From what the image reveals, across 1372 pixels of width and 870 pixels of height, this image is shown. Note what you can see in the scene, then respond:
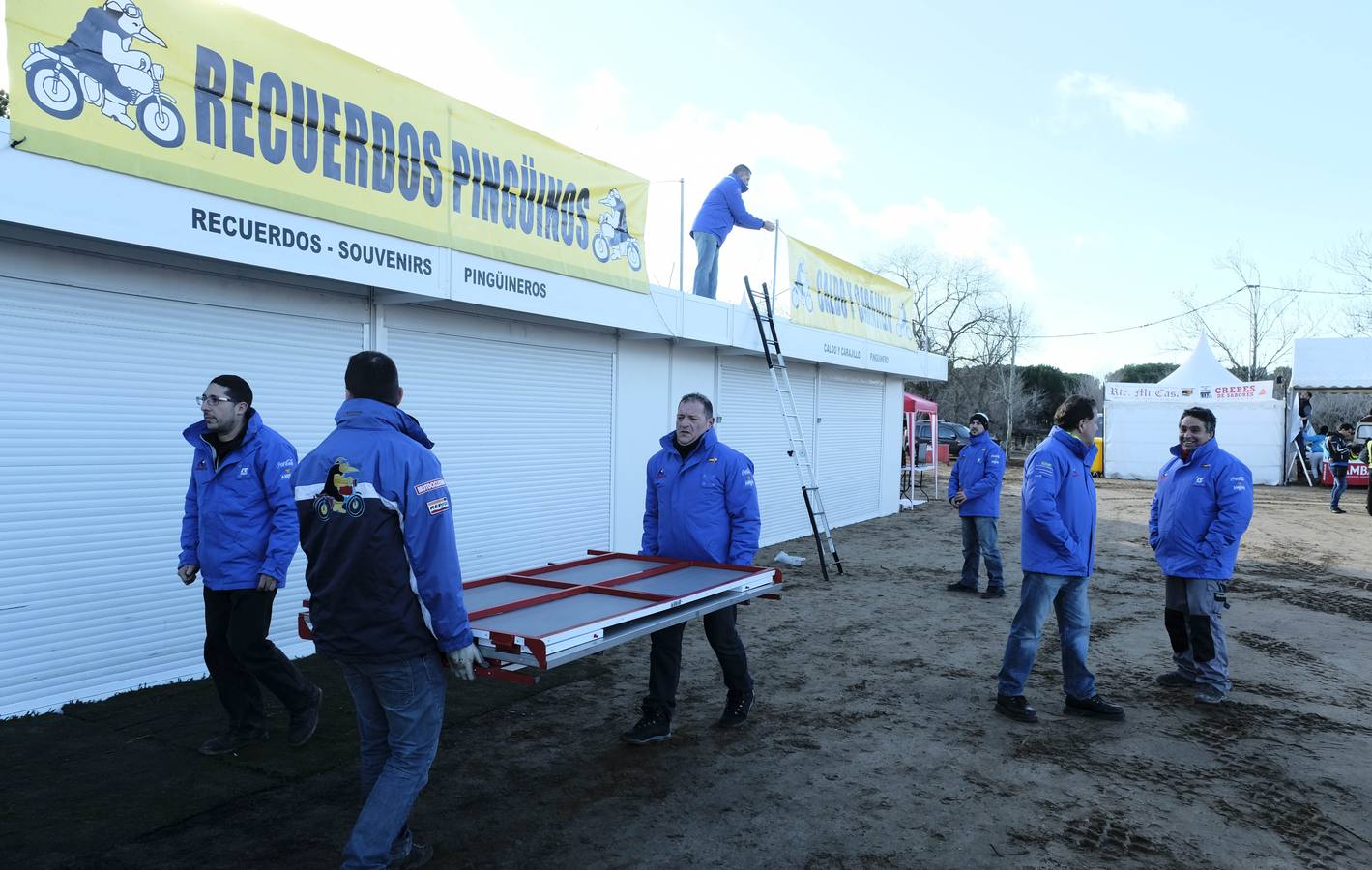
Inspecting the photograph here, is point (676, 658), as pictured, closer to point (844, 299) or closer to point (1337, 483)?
point (844, 299)

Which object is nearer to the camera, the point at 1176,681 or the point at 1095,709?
the point at 1095,709

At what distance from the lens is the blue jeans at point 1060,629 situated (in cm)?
512

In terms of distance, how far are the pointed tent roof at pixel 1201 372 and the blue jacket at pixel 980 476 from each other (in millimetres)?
20028

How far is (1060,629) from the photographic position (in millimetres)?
5188

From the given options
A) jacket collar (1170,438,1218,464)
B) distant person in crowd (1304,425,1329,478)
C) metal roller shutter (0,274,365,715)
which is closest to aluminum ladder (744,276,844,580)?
jacket collar (1170,438,1218,464)

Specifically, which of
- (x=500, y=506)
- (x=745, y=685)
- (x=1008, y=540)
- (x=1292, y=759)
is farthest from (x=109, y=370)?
(x=1008, y=540)

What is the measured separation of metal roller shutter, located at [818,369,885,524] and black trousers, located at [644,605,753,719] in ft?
30.0

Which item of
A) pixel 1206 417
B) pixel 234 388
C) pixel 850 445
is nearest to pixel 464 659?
pixel 234 388

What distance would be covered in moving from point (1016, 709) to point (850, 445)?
10.2m

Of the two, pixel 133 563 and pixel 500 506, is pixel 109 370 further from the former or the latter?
pixel 500 506

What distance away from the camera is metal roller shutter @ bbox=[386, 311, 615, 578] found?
741cm

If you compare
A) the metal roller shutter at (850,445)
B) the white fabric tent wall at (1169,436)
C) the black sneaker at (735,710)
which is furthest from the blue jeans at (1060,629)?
the white fabric tent wall at (1169,436)

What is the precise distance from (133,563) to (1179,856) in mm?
6059

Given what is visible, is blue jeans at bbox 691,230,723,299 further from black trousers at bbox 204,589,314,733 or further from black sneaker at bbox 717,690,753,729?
black trousers at bbox 204,589,314,733
